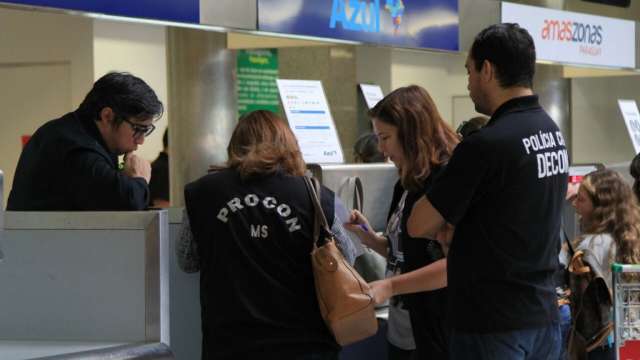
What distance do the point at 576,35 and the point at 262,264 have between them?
4.41 meters

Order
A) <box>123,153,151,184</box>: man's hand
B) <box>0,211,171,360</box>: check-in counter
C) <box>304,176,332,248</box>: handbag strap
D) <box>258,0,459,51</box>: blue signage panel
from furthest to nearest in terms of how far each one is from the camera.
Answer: <box>258,0,459,51</box>: blue signage panel
<box>123,153,151,184</box>: man's hand
<box>304,176,332,248</box>: handbag strap
<box>0,211,171,360</box>: check-in counter

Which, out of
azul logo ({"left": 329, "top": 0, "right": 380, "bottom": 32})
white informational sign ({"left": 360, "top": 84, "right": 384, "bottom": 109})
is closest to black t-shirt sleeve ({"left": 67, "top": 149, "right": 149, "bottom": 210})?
azul logo ({"left": 329, "top": 0, "right": 380, "bottom": 32})

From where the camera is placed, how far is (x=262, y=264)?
2527 millimetres

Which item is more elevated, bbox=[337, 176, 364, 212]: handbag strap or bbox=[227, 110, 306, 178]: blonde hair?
bbox=[227, 110, 306, 178]: blonde hair

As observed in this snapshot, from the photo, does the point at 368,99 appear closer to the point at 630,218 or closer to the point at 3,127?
the point at 630,218

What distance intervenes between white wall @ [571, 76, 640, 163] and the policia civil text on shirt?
8.28m

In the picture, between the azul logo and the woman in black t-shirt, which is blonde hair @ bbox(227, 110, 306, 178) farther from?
the azul logo

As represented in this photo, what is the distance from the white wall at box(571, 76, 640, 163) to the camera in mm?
10625

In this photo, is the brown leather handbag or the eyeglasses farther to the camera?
the eyeglasses

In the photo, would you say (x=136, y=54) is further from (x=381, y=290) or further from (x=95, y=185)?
(x=381, y=290)

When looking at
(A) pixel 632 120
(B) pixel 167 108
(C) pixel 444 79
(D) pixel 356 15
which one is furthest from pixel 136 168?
(C) pixel 444 79

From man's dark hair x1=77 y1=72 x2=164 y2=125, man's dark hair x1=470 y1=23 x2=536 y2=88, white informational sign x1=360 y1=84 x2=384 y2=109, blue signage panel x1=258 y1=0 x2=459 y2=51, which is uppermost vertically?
blue signage panel x1=258 y1=0 x2=459 y2=51

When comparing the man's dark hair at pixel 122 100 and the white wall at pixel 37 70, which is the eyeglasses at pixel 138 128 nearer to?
the man's dark hair at pixel 122 100

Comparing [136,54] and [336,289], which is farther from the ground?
[136,54]
